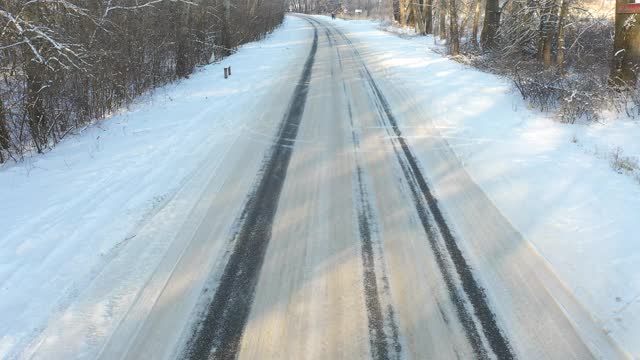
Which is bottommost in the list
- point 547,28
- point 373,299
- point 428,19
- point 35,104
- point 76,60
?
point 373,299

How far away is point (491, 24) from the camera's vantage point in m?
18.8

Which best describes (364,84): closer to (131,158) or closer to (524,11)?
(524,11)

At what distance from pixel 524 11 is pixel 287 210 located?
13.8m

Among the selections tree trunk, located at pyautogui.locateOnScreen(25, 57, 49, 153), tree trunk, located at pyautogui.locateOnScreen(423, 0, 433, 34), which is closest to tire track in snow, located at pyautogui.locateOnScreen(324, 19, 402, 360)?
tree trunk, located at pyautogui.locateOnScreen(25, 57, 49, 153)

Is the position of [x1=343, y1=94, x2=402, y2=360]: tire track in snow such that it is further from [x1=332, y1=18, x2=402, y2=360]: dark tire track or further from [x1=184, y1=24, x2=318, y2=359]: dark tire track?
[x1=184, y1=24, x2=318, y2=359]: dark tire track

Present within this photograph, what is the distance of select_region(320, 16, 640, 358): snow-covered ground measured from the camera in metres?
4.43

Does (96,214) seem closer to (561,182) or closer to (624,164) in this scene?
(561,182)

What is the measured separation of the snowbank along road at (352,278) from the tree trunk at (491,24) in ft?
43.1

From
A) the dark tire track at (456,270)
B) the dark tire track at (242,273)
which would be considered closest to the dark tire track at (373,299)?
the dark tire track at (456,270)

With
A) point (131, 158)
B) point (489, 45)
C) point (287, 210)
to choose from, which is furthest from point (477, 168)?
point (489, 45)

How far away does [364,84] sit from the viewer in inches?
554

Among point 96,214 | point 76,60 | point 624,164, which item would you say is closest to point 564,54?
point 624,164

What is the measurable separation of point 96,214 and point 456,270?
442 cm

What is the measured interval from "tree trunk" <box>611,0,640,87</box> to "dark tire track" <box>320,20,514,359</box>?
5652 mm
